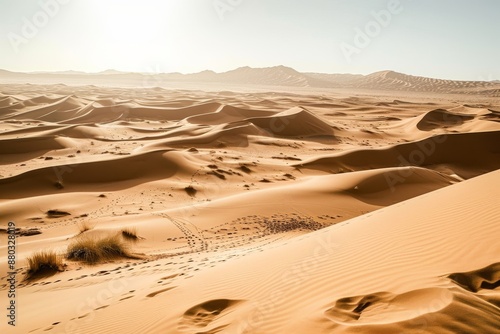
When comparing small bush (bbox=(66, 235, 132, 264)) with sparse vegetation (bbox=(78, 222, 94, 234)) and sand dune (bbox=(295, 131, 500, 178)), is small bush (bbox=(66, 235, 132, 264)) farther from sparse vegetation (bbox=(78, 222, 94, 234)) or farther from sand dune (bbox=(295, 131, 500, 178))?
sand dune (bbox=(295, 131, 500, 178))

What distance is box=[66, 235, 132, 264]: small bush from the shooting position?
681 centimetres

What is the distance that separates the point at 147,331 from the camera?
3.58 m

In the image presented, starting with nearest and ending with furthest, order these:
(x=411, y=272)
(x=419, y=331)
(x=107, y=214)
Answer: (x=419, y=331) → (x=411, y=272) → (x=107, y=214)

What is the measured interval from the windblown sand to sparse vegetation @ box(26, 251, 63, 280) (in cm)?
13

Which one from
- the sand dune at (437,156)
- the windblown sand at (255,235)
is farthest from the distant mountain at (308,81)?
the windblown sand at (255,235)

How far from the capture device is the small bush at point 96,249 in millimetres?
6812

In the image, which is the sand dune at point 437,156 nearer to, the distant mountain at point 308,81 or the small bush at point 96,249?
the small bush at point 96,249

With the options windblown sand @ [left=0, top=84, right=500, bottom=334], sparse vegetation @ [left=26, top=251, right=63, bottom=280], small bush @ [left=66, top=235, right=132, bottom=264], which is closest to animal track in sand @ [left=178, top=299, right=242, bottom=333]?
windblown sand @ [left=0, top=84, right=500, bottom=334]

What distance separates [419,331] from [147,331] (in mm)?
2636

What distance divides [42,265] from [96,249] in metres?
0.98

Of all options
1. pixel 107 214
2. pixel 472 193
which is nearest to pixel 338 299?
pixel 472 193

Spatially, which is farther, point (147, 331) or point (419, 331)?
point (147, 331)

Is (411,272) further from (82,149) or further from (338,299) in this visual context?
(82,149)

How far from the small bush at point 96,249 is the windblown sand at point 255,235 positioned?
0.18 m
